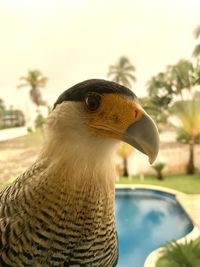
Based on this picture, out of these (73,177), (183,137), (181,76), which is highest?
(181,76)

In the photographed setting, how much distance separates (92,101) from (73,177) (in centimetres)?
13

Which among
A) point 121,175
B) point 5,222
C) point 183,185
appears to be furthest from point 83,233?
point 121,175

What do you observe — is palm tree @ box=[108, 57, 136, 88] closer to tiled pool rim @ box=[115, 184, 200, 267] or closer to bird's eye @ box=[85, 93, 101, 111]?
tiled pool rim @ box=[115, 184, 200, 267]

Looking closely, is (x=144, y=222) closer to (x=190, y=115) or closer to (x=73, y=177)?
(x=190, y=115)

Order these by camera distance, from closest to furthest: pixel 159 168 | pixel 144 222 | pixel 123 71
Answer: pixel 144 222, pixel 159 168, pixel 123 71

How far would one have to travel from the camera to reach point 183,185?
12.4ft

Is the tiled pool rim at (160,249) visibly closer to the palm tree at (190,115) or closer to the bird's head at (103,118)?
the palm tree at (190,115)

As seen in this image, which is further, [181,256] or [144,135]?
[181,256]

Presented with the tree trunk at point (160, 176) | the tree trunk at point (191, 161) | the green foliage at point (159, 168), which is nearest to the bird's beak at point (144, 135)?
the green foliage at point (159, 168)

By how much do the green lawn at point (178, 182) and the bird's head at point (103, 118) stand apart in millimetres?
3172

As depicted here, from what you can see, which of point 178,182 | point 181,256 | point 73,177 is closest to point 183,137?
point 178,182

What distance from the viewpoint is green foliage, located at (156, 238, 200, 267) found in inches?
63.7

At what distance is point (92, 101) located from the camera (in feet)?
1.60

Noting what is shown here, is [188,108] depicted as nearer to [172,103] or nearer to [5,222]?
[172,103]
